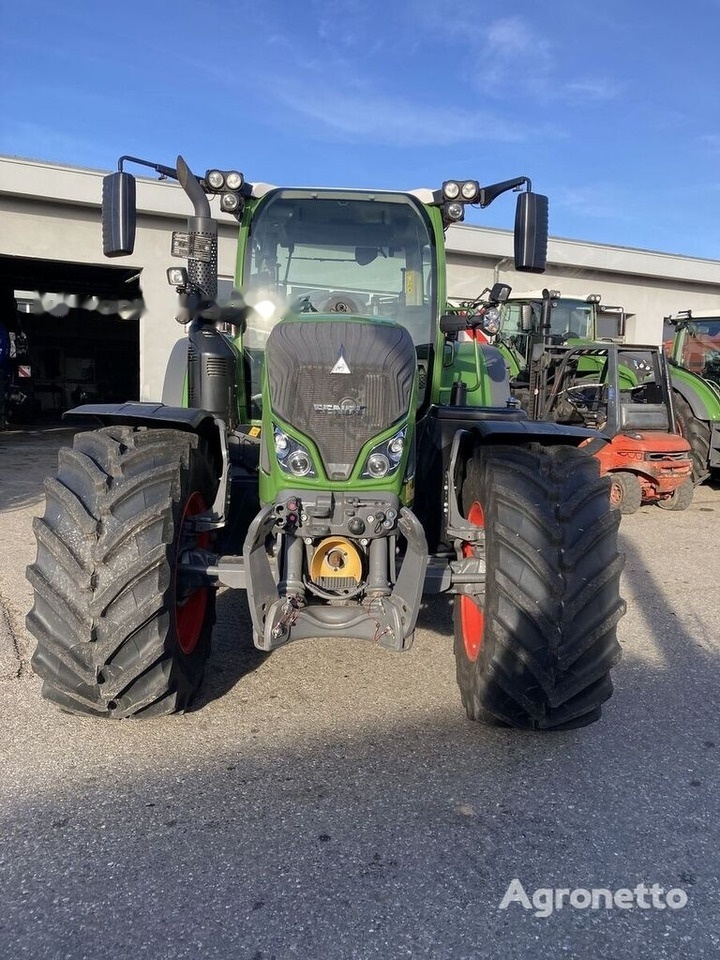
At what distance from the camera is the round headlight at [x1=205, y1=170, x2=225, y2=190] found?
3807 millimetres

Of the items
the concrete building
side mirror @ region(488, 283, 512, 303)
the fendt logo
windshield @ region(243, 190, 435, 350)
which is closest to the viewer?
the fendt logo

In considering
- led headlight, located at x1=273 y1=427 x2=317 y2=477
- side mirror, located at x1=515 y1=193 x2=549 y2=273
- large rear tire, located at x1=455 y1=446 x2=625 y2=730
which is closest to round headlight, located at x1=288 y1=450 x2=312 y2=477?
led headlight, located at x1=273 y1=427 x2=317 y2=477

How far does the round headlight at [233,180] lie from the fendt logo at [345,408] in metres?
1.59

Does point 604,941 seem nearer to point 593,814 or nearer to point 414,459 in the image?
point 593,814

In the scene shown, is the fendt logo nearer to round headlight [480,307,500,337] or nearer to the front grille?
the front grille

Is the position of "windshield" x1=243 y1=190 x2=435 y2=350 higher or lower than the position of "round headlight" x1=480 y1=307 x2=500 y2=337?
higher

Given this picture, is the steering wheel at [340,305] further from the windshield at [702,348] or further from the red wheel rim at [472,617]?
the windshield at [702,348]

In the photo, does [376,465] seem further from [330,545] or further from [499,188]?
[499,188]

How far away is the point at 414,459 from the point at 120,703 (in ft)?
5.04

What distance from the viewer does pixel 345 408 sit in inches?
115

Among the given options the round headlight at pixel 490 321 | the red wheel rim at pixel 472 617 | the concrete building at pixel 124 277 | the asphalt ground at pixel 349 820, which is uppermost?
the concrete building at pixel 124 277

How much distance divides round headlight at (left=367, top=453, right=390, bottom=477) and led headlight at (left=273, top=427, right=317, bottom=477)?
22 cm

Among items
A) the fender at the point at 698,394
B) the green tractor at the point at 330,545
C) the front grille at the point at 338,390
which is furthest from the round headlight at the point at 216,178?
the fender at the point at 698,394

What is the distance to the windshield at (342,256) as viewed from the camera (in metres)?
4.07
